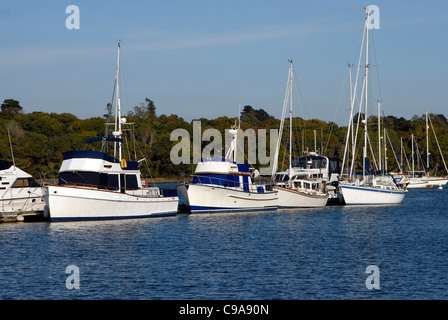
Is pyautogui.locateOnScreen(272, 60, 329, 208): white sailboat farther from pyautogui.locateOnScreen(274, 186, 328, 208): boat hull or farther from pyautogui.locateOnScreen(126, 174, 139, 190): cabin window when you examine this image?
pyautogui.locateOnScreen(126, 174, 139, 190): cabin window

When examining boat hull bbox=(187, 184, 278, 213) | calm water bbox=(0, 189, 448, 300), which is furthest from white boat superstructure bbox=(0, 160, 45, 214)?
boat hull bbox=(187, 184, 278, 213)

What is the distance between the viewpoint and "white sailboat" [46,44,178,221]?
1924 inches

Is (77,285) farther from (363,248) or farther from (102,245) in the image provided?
(363,248)

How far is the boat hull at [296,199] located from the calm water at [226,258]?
9.13 meters

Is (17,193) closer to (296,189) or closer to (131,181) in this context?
(131,181)

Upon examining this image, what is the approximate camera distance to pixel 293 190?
218 ft

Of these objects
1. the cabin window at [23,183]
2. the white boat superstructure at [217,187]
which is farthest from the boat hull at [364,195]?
the cabin window at [23,183]

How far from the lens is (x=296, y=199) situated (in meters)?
66.6

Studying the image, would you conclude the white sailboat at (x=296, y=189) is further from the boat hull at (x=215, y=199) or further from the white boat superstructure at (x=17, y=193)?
the white boat superstructure at (x=17, y=193)

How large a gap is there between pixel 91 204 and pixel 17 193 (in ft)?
26.7

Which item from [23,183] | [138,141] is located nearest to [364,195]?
[23,183]

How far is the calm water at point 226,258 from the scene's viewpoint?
1092 inches
